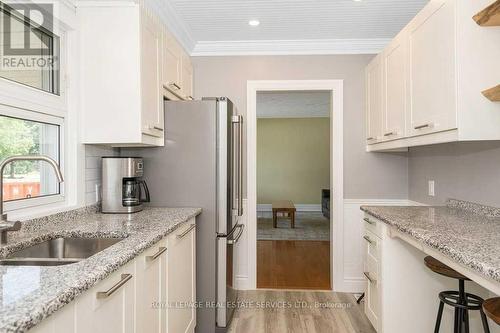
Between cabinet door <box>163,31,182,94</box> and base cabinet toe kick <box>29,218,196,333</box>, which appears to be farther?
cabinet door <box>163,31,182,94</box>

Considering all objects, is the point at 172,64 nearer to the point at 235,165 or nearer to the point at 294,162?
the point at 235,165

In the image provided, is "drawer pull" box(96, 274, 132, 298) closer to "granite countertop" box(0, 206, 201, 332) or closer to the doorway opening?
"granite countertop" box(0, 206, 201, 332)

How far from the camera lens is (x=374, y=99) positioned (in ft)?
9.82

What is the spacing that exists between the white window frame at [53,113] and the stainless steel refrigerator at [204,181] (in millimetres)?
553

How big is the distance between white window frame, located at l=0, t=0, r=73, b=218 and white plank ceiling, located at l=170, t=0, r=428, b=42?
94 centimetres

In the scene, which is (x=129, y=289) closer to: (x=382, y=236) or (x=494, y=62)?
(x=382, y=236)

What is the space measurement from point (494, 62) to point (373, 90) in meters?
1.38

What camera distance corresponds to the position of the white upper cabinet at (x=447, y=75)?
1652mm

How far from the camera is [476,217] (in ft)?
6.48

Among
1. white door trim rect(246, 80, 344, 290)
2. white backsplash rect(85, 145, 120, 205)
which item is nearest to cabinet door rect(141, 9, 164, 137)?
white backsplash rect(85, 145, 120, 205)

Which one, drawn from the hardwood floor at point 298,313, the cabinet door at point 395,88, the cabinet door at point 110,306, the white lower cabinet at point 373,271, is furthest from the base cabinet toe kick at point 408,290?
the cabinet door at point 110,306

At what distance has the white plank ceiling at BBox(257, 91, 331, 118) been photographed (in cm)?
592

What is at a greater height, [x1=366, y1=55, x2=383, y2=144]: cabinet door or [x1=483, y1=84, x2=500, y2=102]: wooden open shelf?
[x1=366, y1=55, x2=383, y2=144]: cabinet door
